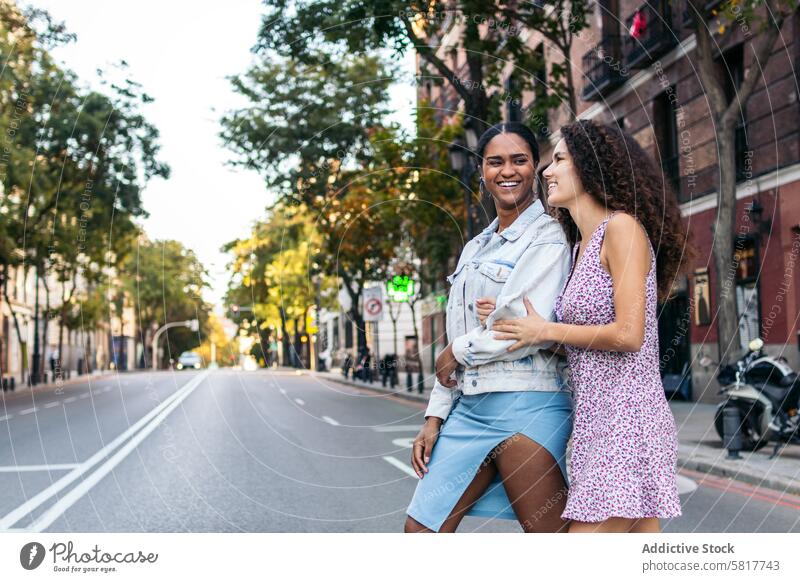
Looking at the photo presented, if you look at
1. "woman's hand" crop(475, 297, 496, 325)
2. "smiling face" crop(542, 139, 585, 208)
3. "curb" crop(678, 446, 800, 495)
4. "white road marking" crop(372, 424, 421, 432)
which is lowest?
"curb" crop(678, 446, 800, 495)

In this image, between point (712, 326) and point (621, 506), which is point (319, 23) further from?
point (712, 326)

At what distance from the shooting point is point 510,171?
2791 millimetres

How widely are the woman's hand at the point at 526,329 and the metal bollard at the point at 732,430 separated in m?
8.03

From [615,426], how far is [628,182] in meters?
0.67

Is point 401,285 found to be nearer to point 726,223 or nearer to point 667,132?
point 726,223

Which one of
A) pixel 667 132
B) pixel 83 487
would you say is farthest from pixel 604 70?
pixel 83 487

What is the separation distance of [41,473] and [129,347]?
64.0 m

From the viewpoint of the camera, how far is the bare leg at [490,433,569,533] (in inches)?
101

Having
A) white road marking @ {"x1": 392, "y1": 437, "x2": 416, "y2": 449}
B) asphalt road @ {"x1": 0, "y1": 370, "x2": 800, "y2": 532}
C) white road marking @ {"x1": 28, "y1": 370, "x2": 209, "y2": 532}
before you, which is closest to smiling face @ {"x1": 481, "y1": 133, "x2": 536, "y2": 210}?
asphalt road @ {"x1": 0, "y1": 370, "x2": 800, "y2": 532}

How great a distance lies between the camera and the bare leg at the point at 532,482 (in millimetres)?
2570

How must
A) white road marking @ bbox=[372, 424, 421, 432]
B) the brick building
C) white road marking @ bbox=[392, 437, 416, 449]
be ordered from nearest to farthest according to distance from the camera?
white road marking @ bbox=[392, 437, 416, 449] < white road marking @ bbox=[372, 424, 421, 432] < the brick building
